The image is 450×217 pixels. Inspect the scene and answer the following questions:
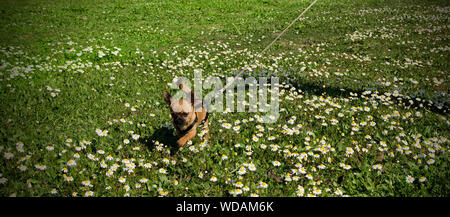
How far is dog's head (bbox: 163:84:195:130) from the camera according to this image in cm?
308

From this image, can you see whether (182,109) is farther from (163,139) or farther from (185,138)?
(163,139)

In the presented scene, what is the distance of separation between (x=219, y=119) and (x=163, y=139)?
3.67 ft

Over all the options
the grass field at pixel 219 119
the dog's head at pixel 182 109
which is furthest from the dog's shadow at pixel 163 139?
the dog's head at pixel 182 109

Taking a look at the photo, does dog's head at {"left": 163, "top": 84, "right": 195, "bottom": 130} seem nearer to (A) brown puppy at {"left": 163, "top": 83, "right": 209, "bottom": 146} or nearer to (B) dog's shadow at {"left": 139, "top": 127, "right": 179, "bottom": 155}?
(A) brown puppy at {"left": 163, "top": 83, "right": 209, "bottom": 146}

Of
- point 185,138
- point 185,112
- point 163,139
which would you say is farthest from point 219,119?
point 185,112

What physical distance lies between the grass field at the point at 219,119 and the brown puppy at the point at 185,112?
385mm

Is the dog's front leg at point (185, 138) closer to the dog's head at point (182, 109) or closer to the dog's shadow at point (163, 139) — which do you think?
the dog's head at point (182, 109)

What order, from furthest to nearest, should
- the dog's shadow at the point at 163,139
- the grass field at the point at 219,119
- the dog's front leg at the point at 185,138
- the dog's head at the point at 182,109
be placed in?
the dog's shadow at the point at 163,139 < the dog's front leg at the point at 185,138 < the grass field at the point at 219,119 < the dog's head at the point at 182,109

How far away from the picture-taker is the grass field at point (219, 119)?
3.31m

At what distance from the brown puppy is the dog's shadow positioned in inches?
15.6

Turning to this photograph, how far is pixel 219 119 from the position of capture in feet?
15.4

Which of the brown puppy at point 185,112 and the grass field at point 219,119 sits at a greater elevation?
the brown puppy at point 185,112

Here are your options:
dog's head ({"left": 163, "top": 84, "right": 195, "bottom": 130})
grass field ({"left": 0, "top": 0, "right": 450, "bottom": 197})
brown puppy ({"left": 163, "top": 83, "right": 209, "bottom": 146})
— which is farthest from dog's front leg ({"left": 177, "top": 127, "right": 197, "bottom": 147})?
grass field ({"left": 0, "top": 0, "right": 450, "bottom": 197})
